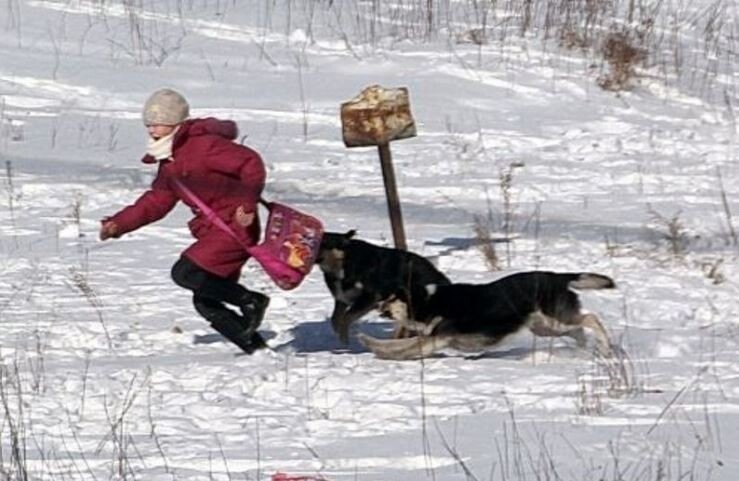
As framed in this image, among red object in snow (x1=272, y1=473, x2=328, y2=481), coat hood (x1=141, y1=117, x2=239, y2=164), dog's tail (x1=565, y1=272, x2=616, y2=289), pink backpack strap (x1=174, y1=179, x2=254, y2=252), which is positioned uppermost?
coat hood (x1=141, y1=117, x2=239, y2=164)

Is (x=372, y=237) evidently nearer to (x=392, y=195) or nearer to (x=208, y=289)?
(x=392, y=195)

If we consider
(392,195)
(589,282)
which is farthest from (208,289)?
Result: (589,282)

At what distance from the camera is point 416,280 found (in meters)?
8.16

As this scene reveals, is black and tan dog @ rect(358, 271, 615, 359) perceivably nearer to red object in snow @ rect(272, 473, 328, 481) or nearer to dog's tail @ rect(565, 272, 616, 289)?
dog's tail @ rect(565, 272, 616, 289)

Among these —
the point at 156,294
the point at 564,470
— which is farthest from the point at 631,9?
the point at 564,470

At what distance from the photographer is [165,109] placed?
7.89 meters

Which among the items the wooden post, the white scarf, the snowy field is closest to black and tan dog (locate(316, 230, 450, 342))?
the snowy field

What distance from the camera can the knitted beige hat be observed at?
788 centimetres

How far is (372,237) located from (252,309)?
2607 millimetres

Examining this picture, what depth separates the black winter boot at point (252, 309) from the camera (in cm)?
807

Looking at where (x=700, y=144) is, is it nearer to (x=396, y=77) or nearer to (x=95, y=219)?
(x=396, y=77)

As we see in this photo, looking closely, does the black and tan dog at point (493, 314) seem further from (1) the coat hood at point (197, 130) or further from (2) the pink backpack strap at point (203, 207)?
(1) the coat hood at point (197, 130)

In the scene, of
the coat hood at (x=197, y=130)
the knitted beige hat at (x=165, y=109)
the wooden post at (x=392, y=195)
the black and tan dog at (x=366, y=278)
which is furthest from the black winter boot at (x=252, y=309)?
the wooden post at (x=392, y=195)

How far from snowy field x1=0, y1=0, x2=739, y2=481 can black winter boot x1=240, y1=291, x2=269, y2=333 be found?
0.15m
